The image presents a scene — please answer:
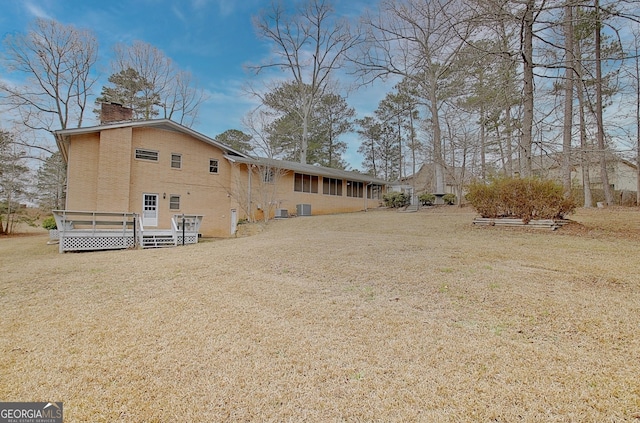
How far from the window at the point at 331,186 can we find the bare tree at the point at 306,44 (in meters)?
4.19

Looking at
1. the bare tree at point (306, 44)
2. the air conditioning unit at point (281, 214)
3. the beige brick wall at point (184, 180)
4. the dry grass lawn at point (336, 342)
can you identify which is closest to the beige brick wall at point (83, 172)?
the beige brick wall at point (184, 180)

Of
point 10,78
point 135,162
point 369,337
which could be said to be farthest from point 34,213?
point 369,337

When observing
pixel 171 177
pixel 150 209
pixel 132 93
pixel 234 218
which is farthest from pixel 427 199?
pixel 132 93

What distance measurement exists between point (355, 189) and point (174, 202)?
1326 cm

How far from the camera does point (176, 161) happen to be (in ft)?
50.4

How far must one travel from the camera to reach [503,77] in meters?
7.88

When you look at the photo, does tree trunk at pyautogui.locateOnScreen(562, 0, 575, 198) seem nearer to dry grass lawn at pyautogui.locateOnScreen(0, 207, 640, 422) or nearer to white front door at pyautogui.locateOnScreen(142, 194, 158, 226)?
dry grass lawn at pyautogui.locateOnScreen(0, 207, 640, 422)

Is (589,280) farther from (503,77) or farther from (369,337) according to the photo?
(503,77)

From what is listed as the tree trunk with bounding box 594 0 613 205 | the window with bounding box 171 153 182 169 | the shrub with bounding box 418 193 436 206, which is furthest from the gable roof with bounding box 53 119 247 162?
the tree trunk with bounding box 594 0 613 205

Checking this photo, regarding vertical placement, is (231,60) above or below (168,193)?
above

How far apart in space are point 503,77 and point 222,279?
28.0 feet

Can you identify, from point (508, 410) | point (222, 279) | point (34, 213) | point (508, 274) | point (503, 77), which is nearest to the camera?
point (508, 410)

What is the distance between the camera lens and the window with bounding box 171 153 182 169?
1525 centimetres

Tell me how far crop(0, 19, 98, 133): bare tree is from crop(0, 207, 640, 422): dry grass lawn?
65.7 ft
